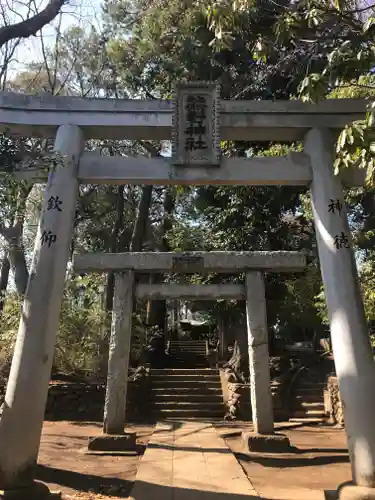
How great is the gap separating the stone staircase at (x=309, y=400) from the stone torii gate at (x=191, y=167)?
9657 millimetres

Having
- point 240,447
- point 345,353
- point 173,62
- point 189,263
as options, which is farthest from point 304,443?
point 173,62

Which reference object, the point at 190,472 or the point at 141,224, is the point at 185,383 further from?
the point at 190,472

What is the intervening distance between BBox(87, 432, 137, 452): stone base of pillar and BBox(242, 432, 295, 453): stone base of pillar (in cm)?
225

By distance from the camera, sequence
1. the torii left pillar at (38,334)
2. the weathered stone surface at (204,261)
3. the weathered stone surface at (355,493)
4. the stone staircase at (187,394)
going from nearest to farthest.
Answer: the weathered stone surface at (355,493), the torii left pillar at (38,334), the weathered stone surface at (204,261), the stone staircase at (187,394)

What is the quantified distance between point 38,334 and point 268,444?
5511 millimetres

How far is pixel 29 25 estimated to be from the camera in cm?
576

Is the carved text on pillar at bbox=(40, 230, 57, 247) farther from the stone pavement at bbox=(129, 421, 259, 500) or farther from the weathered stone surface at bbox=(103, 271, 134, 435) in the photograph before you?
the weathered stone surface at bbox=(103, 271, 134, 435)

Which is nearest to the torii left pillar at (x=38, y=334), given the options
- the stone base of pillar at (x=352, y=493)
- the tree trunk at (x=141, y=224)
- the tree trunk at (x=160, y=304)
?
the stone base of pillar at (x=352, y=493)

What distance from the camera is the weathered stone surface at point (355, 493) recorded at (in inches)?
172

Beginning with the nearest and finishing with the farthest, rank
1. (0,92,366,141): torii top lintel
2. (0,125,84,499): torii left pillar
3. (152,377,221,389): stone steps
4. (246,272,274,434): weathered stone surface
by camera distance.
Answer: (0,125,84,499): torii left pillar
(0,92,366,141): torii top lintel
(246,272,274,434): weathered stone surface
(152,377,221,389): stone steps

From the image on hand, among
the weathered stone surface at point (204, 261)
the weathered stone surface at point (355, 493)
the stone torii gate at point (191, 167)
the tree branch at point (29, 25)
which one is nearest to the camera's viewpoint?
the weathered stone surface at point (355, 493)

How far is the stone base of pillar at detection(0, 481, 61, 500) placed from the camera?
4.44 metres

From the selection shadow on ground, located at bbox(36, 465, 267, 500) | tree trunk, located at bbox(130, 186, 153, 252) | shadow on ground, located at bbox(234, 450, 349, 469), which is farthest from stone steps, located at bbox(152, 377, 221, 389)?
shadow on ground, located at bbox(36, 465, 267, 500)

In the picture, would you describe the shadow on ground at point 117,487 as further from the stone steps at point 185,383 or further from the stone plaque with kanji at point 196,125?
the stone steps at point 185,383
